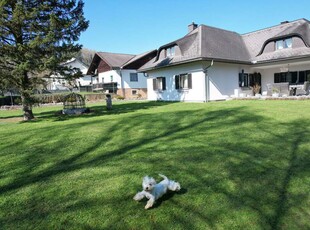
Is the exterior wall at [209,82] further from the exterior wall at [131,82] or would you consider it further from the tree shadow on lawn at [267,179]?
the exterior wall at [131,82]

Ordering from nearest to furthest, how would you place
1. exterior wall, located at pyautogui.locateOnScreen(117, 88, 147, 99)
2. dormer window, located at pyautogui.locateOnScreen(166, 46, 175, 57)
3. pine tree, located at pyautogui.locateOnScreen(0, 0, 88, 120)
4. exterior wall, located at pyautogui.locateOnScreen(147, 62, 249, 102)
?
pine tree, located at pyautogui.locateOnScreen(0, 0, 88, 120), exterior wall, located at pyautogui.locateOnScreen(147, 62, 249, 102), dormer window, located at pyautogui.locateOnScreen(166, 46, 175, 57), exterior wall, located at pyautogui.locateOnScreen(117, 88, 147, 99)

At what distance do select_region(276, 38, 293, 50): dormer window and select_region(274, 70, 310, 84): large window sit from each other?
6.56 feet

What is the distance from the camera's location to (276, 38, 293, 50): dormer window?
57.4 feet

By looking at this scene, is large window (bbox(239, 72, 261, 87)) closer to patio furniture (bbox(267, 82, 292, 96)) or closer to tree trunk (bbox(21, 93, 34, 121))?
patio furniture (bbox(267, 82, 292, 96))

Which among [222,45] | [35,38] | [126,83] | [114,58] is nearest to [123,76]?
[126,83]

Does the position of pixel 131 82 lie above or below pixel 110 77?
below

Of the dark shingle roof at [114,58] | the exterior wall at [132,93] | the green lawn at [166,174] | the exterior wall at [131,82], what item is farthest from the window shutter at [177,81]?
the dark shingle roof at [114,58]

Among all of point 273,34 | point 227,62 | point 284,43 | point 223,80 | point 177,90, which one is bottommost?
point 177,90

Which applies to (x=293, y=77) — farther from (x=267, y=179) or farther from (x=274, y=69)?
(x=267, y=179)

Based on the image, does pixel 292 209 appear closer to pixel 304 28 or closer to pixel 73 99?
pixel 73 99

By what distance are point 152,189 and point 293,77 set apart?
18954 mm

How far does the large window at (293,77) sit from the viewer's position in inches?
694

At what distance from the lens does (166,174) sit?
147 inches

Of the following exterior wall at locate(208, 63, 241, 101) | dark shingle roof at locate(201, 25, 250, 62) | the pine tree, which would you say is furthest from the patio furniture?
the pine tree
